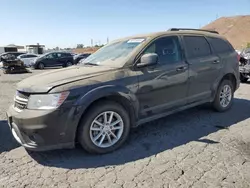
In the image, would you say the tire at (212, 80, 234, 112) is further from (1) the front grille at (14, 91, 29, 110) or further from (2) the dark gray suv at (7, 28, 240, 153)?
(1) the front grille at (14, 91, 29, 110)

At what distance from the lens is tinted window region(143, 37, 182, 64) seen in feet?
14.0

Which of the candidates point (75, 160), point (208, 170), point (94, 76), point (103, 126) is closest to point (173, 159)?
point (208, 170)

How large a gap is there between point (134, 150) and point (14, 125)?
1.78 m

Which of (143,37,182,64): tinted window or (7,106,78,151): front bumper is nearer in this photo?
(7,106,78,151): front bumper

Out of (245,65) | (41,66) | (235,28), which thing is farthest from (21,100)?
(235,28)

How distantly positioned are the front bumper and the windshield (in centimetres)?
122

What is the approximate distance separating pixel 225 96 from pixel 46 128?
4.04 metres

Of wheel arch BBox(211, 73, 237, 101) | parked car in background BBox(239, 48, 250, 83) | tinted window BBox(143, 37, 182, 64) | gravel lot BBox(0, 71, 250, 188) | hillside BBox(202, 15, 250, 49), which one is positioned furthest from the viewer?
hillside BBox(202, 15, 250, 49)

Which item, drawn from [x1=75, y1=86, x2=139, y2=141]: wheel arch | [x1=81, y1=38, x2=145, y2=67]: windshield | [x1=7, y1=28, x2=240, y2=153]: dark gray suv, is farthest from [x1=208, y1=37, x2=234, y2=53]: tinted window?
[x1=75, y1=86, x2=139, y2=141]: wheel arch

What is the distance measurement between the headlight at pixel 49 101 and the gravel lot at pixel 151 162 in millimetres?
829

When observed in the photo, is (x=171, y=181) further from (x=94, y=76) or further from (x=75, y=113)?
(x=94, y=76)

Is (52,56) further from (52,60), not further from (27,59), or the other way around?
(27,59)

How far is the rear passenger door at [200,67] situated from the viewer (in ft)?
15.3

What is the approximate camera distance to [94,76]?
361 cm
